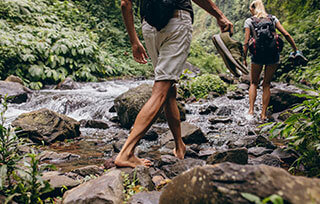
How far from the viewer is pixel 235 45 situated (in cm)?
245

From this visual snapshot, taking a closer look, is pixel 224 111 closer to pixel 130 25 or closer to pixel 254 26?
pixel 254 26

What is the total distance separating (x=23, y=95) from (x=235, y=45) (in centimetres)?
723

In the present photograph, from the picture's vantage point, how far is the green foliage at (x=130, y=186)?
154cm

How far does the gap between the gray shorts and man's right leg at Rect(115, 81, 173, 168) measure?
11 centimetres

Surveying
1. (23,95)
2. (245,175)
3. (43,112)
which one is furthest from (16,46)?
(245,175)

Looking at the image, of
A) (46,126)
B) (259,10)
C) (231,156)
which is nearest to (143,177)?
(231,156)

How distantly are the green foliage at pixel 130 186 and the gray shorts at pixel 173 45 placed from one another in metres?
0.91

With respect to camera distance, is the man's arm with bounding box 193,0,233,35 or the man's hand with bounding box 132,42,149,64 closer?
the man's arm with bounding box 193,0,233,35

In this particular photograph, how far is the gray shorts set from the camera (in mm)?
2064

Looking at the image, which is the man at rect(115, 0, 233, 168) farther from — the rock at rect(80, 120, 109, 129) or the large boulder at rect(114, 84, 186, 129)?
the rock at rect(80, 120, 109, 129)

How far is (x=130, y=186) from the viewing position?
163 centimetres

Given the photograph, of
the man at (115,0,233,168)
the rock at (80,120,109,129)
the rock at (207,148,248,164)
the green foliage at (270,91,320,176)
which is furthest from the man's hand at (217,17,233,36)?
the rock at (80,120,109,129)

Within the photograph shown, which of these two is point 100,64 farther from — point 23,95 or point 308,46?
point 308,46

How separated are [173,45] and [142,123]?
797 mm
